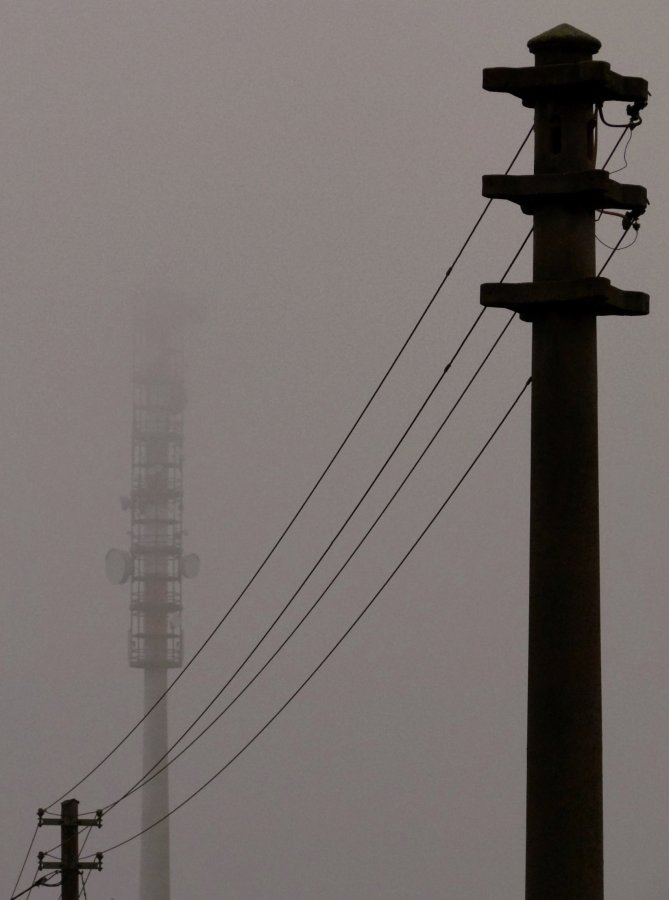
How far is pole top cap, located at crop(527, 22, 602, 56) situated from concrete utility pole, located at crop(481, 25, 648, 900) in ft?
0.07

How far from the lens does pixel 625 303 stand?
11.9 m

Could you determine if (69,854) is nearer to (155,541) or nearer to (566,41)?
(566,41)

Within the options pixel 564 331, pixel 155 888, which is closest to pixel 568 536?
pixel 564 331

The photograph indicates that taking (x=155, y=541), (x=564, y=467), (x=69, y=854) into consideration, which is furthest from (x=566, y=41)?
(x=155, y=541)

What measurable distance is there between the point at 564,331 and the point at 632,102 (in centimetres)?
165

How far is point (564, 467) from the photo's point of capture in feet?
38.1

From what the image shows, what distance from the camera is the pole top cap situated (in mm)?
11898

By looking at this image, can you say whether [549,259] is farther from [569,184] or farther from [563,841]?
[563,841]

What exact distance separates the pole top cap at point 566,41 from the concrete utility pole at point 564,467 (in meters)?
0.02

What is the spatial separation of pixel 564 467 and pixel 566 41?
268 cm

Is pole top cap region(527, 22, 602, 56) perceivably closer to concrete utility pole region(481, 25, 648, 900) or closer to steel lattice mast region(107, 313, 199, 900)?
concrete utility pole region(481, 25, 648, 900)

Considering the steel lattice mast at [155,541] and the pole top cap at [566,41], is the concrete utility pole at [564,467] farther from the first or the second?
the steel lattice mast at [155,541]

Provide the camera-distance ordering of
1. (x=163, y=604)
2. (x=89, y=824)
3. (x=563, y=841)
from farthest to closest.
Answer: (x=163, y=604)
(x=89, y=824)
(x=563, y=841)

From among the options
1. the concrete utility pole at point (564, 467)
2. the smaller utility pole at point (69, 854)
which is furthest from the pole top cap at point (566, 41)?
the smaller utility pole at point (69, 854)
